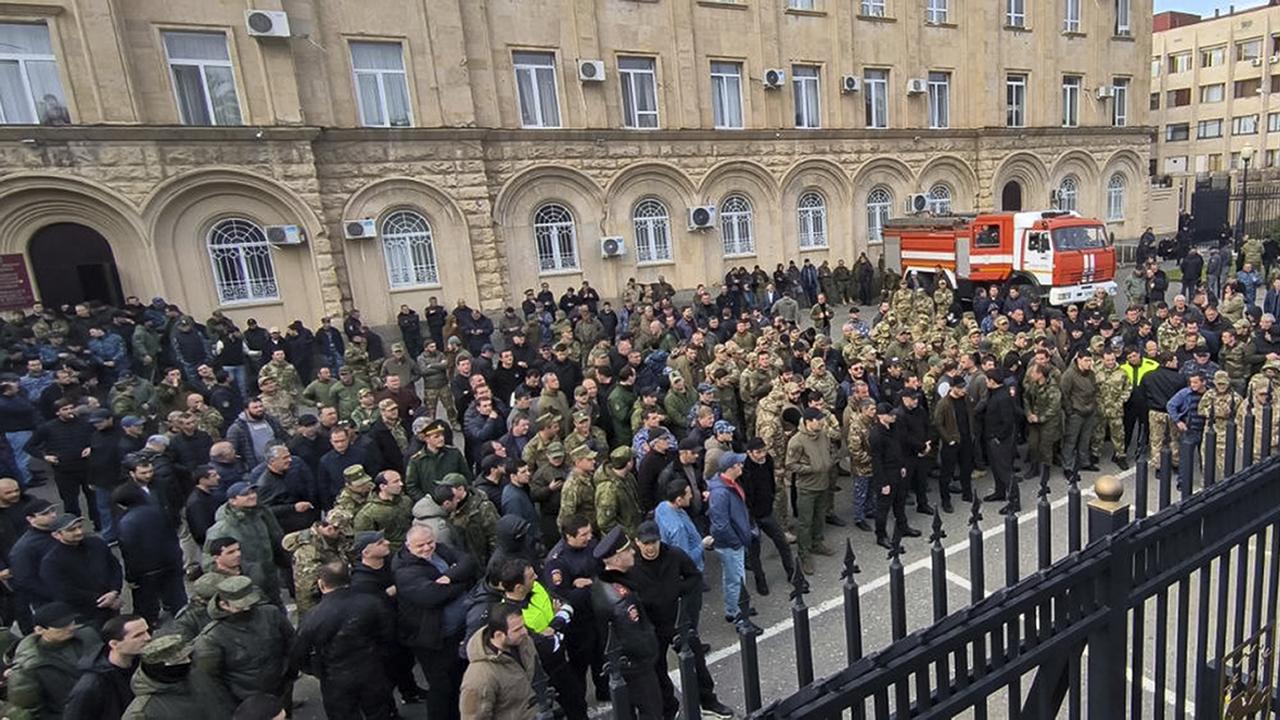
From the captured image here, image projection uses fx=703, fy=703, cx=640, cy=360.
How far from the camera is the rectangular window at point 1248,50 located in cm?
4619

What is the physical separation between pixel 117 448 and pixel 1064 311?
1886 centimetres

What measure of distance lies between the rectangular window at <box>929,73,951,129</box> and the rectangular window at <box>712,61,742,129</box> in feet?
25.8

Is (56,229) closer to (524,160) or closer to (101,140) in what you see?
(101,140)

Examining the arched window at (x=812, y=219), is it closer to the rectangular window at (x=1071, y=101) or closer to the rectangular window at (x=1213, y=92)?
the rectangular window at (x=1071, y=101)

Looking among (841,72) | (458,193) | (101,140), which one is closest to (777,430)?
(458,193)

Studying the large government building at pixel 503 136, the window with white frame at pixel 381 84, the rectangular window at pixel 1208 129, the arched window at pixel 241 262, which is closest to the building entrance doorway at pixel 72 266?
the large government building at pixel 503 136

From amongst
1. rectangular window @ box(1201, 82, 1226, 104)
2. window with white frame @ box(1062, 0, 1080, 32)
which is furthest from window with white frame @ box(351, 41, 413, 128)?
rectangular window @ box(1201, 82, 1226, 104)

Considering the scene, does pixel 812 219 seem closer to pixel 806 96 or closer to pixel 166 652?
pixel 806 96

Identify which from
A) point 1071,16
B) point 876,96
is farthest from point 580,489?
point 1071,16

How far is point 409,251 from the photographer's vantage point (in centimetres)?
1806

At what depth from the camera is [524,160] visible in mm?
18875

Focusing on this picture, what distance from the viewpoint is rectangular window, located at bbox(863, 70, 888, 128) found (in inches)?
936

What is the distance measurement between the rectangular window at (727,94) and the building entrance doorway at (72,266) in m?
16.0

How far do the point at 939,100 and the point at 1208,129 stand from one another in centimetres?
3907
